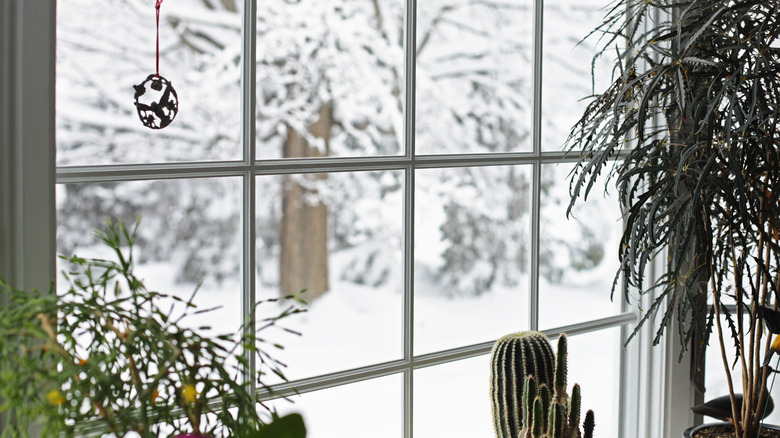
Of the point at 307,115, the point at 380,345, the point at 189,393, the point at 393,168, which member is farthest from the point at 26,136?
the point at 380,345

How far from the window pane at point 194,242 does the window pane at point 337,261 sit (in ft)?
0.40

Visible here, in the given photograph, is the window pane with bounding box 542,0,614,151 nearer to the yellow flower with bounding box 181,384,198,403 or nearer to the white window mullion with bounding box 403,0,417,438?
the white window mullion with bounding box 403,0,417,438

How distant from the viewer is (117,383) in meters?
0.90

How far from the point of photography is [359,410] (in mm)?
1815

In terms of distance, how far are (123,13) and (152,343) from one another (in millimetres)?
759

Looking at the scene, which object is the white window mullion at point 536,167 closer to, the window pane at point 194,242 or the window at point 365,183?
the window at point 365,183

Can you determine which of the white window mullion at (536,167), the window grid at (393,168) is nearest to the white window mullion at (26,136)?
the window grid at (393,168)

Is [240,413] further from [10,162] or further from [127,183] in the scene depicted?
[127,183]

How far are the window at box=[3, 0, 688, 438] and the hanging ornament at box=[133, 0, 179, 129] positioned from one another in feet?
0.24

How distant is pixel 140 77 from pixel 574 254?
1.33 meters

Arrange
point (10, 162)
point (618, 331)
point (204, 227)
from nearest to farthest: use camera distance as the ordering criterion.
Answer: point (10, 162) < point (204, 227) < point (618, 331)

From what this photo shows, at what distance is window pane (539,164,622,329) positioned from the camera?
2129 mm

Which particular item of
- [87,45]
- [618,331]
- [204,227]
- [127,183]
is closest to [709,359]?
[618,331]

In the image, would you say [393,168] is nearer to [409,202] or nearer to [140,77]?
[409,202]
